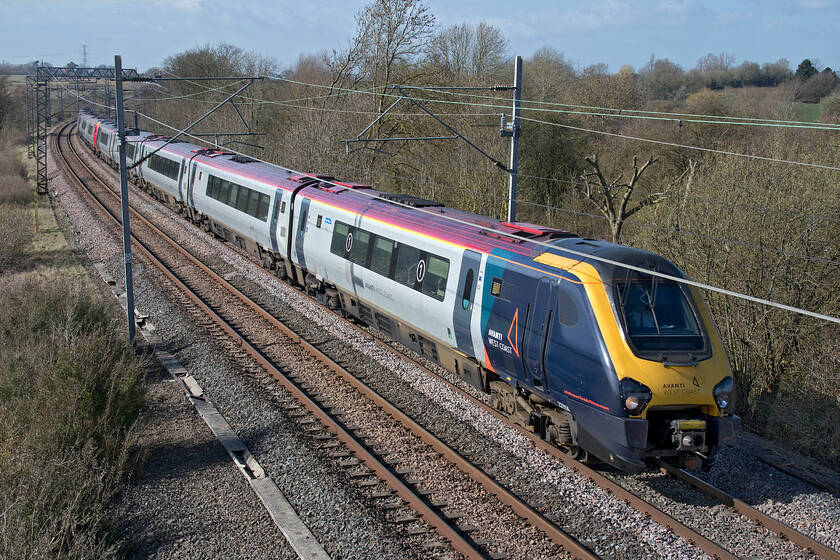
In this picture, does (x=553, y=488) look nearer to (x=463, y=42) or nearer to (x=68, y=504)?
(x=68, y=504)

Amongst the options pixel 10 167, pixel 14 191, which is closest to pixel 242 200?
pixel 14 191

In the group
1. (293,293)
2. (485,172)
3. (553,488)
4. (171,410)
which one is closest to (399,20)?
(485,172)

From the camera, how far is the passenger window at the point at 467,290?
9.32 meters

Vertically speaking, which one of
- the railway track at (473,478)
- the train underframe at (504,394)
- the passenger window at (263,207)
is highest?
the passenger window at (263,207)

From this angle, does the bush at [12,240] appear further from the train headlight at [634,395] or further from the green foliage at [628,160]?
the train headlight at [634,395]

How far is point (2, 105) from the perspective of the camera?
55.2m

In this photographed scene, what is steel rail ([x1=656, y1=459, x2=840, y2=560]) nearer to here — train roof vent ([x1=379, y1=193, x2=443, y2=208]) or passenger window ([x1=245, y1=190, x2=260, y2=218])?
train roof vent ([x1=379, y1=193, x2=443, y2=208])

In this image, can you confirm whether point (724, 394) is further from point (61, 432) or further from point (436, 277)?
point (61, 432)

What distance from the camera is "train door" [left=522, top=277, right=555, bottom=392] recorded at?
7867mm

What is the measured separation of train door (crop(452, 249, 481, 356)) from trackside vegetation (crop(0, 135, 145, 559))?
4.48 meters

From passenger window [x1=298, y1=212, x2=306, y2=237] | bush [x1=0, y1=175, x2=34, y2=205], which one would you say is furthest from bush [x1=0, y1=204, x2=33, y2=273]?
passenger window [x1=298, y1=212, x2=306, y2=237]

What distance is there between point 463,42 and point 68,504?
42.8 metres

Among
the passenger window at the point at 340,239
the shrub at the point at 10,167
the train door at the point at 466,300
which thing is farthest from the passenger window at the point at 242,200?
the shrub at the point at 10,167

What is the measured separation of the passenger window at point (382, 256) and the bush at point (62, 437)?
422 cm
